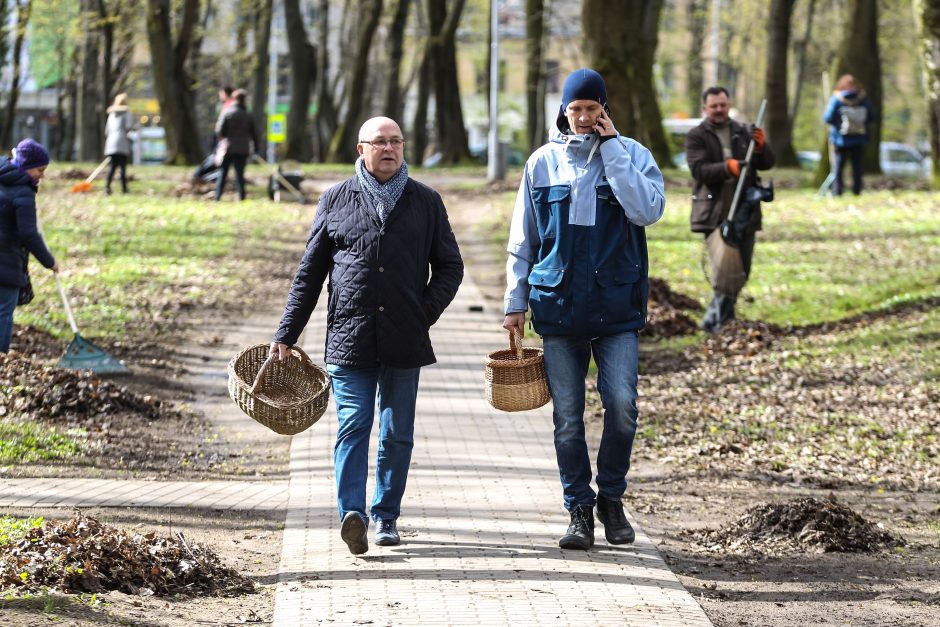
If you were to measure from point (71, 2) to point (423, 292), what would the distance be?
1793 inches

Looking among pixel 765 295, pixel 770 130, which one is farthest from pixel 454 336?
pixel 770 130

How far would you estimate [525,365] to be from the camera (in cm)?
662

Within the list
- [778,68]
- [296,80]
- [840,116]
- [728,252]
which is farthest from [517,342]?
[296,80]

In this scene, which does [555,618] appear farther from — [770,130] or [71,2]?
[71,2]

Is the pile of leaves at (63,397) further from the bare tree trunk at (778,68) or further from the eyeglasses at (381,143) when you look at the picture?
the bare tree trunk at (778,68)

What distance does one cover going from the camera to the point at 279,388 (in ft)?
23.2

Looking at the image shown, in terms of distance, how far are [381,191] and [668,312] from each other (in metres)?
7.93

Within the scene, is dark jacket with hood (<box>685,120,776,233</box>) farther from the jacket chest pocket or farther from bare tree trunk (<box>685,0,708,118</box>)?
bare tree trunk (<box>685,0,708,118</box>)

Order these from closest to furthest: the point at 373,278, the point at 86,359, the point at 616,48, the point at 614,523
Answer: the point at 373,278 → the point at 614,523 → the point at 86,359 → the point at 616,48

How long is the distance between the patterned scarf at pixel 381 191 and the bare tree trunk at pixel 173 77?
1113 inches

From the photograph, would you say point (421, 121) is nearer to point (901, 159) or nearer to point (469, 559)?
point (901, 159)

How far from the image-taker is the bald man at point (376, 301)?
6422 mm

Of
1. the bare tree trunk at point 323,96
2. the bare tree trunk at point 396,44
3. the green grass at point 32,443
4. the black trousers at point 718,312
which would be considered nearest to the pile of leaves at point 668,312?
the black trousers at point 718,312

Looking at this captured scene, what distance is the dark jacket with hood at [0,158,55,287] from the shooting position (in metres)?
10.3
